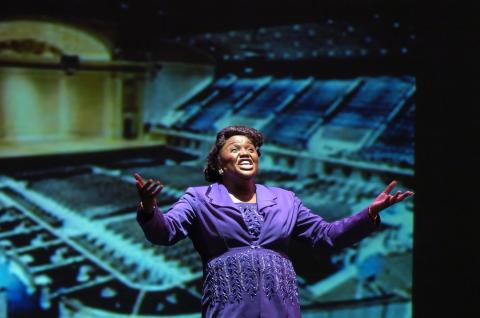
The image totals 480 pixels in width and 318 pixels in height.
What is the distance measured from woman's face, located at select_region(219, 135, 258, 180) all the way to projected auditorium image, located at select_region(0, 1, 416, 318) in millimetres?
1517

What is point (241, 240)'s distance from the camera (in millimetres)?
1162

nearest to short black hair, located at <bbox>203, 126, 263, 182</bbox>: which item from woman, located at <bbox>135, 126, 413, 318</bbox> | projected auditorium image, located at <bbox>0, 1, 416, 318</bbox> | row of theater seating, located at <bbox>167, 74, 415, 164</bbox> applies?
woman, located at <bbox>135, 126, 413, 318</bbox>

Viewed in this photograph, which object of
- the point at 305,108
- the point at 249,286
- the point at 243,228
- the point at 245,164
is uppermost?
the point at 305,108

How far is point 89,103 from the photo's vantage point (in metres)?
2.77

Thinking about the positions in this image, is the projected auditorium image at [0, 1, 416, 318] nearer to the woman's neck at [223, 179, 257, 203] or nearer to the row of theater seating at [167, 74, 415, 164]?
the row of theater seating at [167, 74, 415, 164]

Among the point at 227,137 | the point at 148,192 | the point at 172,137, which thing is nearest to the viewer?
the point at 148,192

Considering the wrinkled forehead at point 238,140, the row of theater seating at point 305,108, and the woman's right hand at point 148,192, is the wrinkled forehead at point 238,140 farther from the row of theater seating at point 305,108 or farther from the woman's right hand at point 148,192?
the row of theater seating at point 305,108

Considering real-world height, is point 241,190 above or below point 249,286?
above

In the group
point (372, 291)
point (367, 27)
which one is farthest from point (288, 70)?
point (372, 291)

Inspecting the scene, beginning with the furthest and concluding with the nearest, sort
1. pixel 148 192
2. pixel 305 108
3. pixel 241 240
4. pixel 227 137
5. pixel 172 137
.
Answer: pixel 305 108 < pixel 172 137 < pixel 227 137 < pixel 241 240 < pixel 148 192

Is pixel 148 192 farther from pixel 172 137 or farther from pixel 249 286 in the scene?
pixel 172 137

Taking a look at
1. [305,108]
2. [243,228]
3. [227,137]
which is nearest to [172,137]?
[305,108]

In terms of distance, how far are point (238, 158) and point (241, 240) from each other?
19 centimetres

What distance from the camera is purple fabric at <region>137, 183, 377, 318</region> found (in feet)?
3.64
